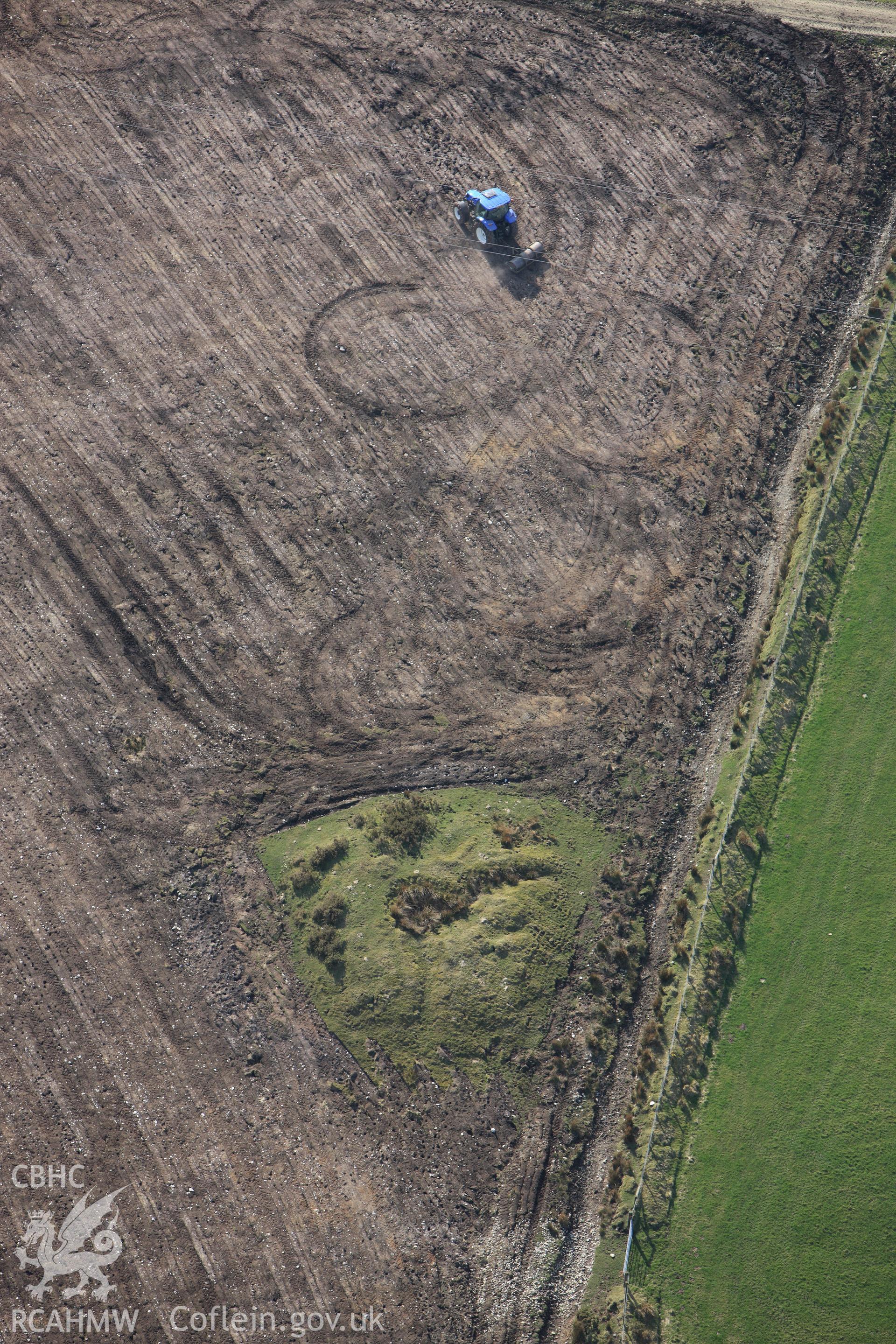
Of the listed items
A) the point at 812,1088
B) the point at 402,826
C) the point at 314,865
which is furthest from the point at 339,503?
the point at 812,1088

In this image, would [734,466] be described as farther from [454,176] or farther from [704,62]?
[704,62]

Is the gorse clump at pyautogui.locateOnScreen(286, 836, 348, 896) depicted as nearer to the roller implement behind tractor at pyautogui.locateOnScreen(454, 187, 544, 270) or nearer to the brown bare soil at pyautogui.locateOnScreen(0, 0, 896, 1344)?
the brown bare soil at pyautogui.locateOnScreen(0, 0, 896, 1344)

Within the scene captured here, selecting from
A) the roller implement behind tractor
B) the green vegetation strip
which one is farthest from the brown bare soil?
the green vegetation strip

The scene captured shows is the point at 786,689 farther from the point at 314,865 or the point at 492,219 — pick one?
the point at 492,219

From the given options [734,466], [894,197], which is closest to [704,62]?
[894,197]

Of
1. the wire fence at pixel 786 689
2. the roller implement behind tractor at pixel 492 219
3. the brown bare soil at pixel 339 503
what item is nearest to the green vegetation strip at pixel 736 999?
the wire fence at pixel 786 689
